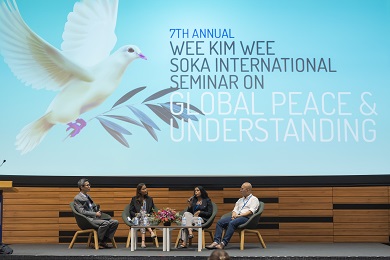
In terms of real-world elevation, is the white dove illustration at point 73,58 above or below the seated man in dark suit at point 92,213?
above

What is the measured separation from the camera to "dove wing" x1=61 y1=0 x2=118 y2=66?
9.91 metres

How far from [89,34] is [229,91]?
2.09m

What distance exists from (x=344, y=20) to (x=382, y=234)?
2.99 m

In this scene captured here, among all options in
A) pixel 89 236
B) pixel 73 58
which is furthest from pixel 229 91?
pixel 89 236

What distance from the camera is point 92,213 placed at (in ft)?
29.4

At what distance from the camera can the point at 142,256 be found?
7.86 m

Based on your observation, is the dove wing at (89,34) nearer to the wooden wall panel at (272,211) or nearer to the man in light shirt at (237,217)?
the wooden wall panel at (272,211)

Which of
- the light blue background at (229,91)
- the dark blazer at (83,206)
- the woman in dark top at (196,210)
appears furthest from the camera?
the light blue background at (229,91)

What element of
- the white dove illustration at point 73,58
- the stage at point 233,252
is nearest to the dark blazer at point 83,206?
the stage at point 233,252

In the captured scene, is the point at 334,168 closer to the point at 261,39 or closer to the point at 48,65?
the point at 261,39

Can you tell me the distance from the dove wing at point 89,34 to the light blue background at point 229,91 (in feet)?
0.37

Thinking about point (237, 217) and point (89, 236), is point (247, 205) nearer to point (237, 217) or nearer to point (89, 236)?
point (237, 217)

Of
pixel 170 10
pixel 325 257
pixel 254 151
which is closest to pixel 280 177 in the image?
pixel 254 151

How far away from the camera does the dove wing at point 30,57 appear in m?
9.86
